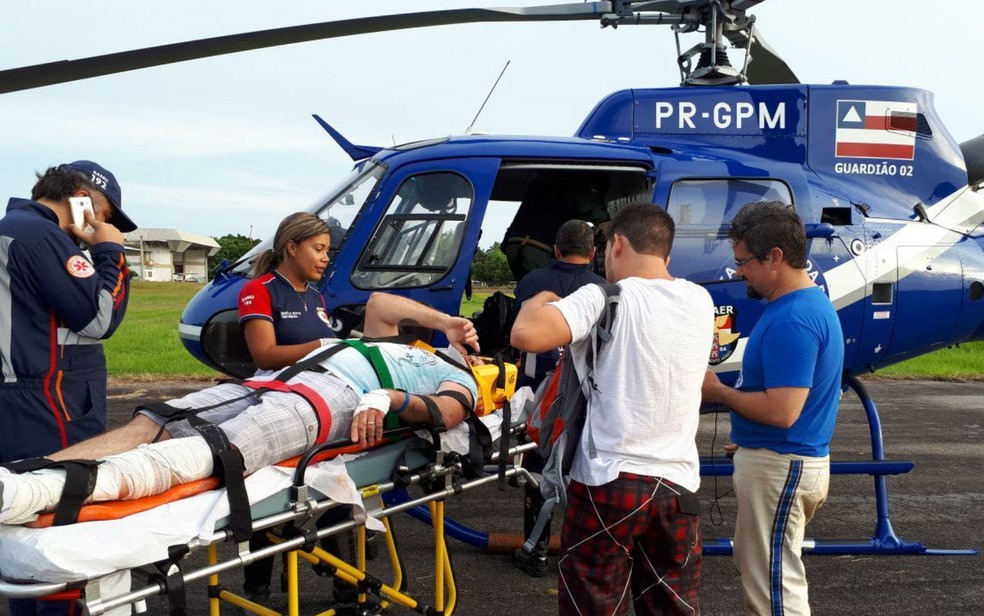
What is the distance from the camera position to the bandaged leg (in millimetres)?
2084

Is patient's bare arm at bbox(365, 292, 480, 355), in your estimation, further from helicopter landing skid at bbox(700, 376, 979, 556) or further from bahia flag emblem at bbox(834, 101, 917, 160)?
bahia flag emblem at bbox(834, 101, 917, 160)

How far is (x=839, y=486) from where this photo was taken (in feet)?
21.8

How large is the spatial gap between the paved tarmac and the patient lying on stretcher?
132 cm

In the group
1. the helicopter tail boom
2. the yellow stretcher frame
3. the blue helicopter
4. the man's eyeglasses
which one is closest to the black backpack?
the blue helicopter

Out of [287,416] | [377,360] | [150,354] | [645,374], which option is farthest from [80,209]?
[150,354]

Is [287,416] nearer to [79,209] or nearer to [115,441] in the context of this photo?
[115,441]

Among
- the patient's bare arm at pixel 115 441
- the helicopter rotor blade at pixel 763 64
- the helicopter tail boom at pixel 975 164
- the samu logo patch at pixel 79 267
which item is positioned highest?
the helicopter rotor blade at pixel 763 64

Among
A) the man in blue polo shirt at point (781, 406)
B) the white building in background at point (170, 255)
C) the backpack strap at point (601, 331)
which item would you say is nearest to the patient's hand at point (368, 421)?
the backpack strap at point (601, 331)

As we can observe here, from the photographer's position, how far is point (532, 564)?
4520 millimetres

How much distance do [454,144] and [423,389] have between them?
2.13 m

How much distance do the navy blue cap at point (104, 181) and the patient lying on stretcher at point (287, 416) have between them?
2.79 ft

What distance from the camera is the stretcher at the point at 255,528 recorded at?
211cm

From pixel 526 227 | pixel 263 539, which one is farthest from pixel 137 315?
pixel 263 539

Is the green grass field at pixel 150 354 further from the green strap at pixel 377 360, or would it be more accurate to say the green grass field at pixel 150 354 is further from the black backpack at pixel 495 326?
the green strap at pixel 377 360
